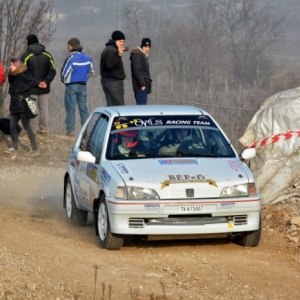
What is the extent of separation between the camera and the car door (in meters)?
11.1

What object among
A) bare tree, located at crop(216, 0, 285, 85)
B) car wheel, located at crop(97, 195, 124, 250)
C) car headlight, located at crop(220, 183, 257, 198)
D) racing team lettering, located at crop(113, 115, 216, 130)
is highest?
racing team lettering, located at crop(113, 115, 216, 130)

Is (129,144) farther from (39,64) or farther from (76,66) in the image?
(76,66)

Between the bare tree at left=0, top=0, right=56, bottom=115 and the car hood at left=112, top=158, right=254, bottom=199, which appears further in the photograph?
the bare tree at left=0, top=0, right=56, bottom=115

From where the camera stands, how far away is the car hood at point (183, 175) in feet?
33.2

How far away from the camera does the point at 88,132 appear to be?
12.2 m

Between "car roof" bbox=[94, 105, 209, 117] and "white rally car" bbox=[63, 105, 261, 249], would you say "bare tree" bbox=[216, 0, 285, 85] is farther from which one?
"white rally car" bbox=[63, 105, 261, 249]

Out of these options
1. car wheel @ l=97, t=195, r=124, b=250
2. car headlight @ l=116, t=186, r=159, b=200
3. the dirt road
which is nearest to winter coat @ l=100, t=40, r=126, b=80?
the dirt road

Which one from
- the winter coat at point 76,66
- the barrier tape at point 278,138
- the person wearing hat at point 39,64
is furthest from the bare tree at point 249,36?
the barrier tape at point 278,138

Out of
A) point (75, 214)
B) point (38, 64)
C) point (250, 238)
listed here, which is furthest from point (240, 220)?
point (38, 64)

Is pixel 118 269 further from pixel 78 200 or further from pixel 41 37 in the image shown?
pixel 41 37

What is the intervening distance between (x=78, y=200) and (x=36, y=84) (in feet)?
21.8

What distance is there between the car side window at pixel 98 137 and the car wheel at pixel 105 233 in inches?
29.5

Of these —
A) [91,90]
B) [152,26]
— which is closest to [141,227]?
[91,90]

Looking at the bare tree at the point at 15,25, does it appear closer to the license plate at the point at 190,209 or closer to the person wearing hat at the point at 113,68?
the person wearing hat at the point at 113,68
